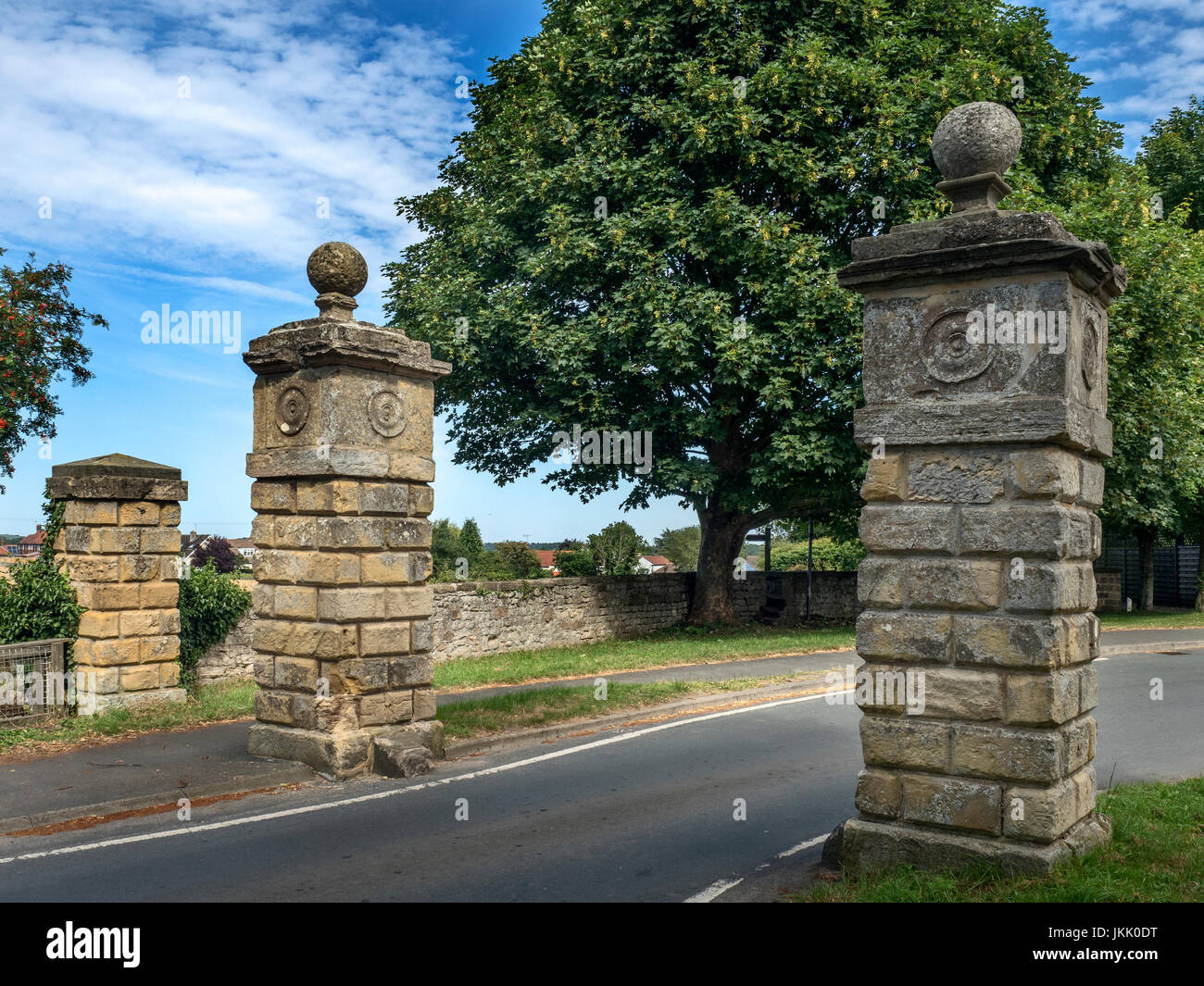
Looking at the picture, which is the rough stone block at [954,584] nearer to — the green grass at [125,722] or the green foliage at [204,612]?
the green grass at [125,722]

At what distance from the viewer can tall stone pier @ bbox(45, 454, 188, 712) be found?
10.7 m

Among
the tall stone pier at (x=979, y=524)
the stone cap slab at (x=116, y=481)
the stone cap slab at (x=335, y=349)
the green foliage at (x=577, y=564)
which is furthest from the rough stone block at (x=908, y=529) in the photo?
the green foliage at (x=577, y=564)

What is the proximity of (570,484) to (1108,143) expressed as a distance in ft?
47.8

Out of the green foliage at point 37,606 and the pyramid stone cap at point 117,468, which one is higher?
the pyramid stone cap at point 117,468

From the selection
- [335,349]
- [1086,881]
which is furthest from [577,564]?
[1086,881]

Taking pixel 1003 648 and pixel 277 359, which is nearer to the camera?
pixel 1003 648

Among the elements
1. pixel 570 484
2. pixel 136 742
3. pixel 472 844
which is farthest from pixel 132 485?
pixel 570 484

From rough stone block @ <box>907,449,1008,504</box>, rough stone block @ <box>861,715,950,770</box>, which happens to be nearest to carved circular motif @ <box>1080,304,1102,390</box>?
rough stone block @ <box>907,449,1008,504</box>

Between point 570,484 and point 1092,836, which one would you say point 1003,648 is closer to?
point 1092,836

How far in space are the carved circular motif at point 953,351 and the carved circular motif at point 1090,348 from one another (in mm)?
577

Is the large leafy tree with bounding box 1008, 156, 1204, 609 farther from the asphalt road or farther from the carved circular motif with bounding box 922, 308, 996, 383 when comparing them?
the carved circular motif with bounding box 922, 308, 996, 383

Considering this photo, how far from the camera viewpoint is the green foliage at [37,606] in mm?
10625

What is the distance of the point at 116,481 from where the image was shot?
35.3 ft

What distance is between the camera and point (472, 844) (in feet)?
20.9
